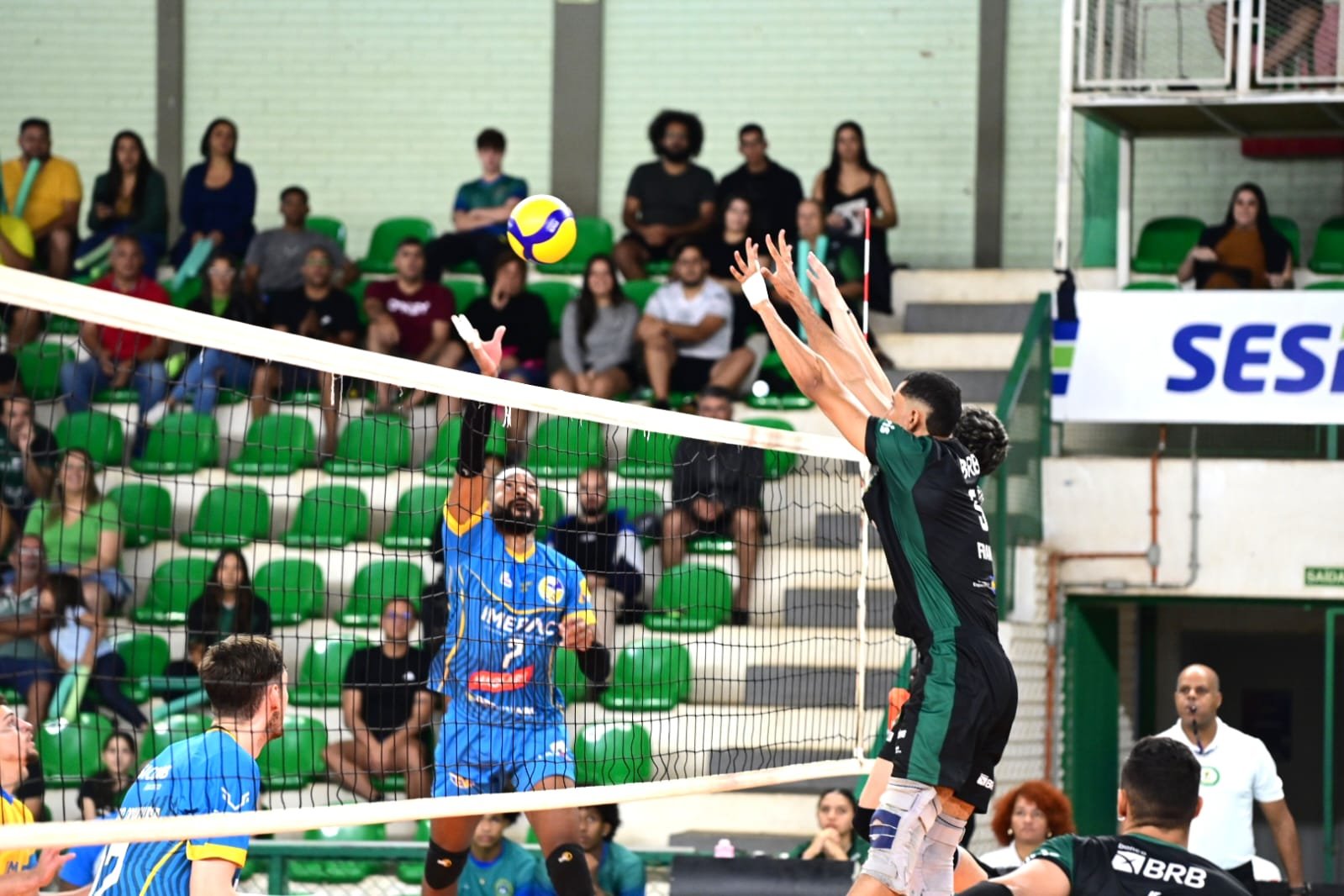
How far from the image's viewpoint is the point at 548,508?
13.5 m

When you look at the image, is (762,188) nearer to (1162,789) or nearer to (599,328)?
(599,328)

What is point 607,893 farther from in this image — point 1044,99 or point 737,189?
point 1044,99

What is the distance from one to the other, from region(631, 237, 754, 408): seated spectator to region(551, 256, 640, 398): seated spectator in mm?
150

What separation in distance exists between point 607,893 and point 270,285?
783cm

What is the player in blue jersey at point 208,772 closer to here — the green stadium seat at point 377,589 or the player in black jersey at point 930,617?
the player in black jersey at point 930,617

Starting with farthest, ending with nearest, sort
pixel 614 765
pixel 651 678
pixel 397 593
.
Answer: pixel 397 593 < pixel 651 678 < pixel 614 765

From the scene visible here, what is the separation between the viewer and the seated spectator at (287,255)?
1641 centimetres

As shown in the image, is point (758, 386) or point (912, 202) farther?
point (912, 202)

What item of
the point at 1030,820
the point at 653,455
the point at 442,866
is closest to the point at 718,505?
the point at 653,455

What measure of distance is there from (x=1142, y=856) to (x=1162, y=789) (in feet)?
0.75

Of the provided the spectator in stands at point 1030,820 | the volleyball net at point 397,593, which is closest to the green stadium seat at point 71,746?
the volleyball net at point 397,593

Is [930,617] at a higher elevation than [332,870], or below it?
higher

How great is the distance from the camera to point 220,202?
17031 millimetres

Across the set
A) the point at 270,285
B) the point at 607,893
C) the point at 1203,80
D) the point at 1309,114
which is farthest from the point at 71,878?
the point at 1309,114
